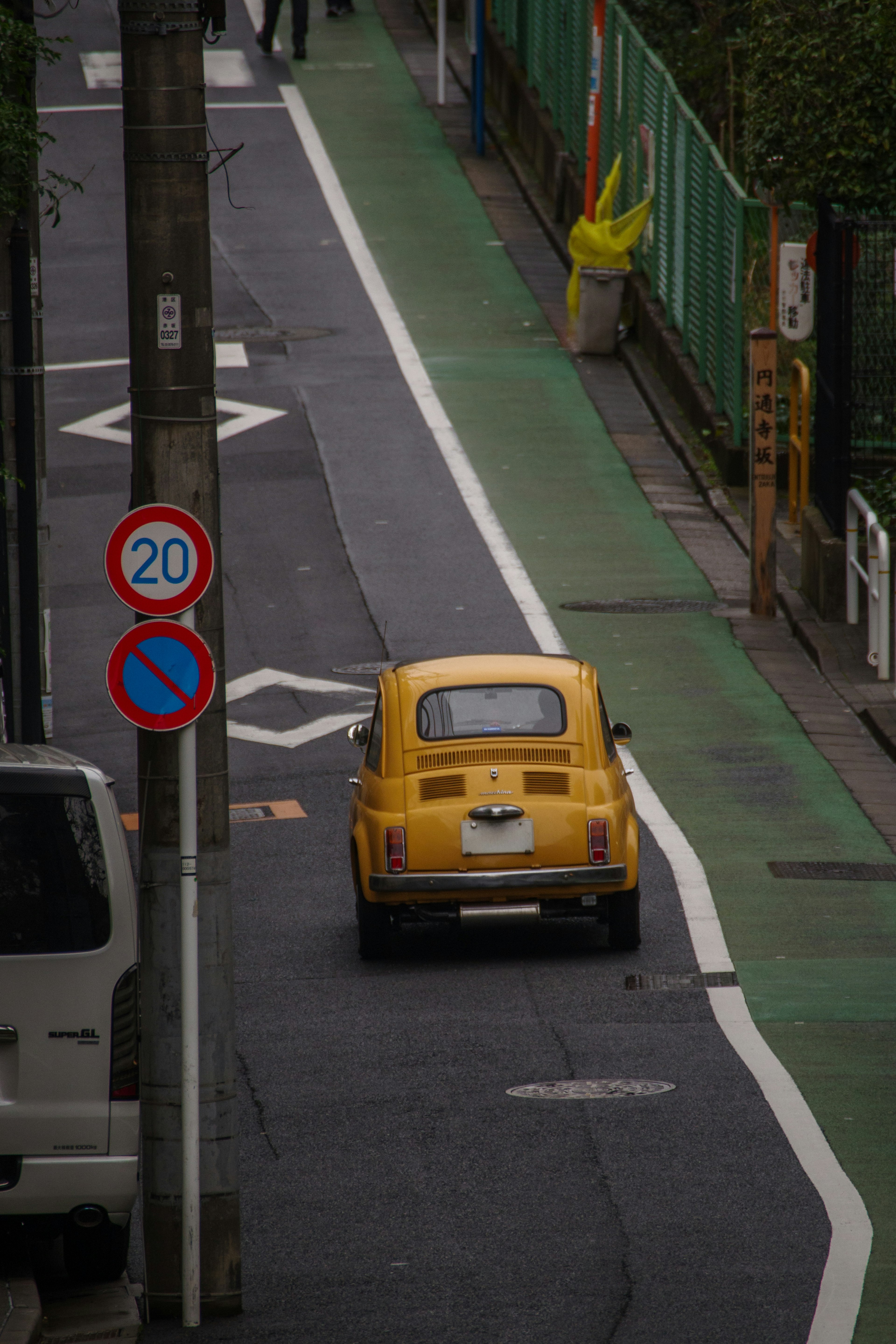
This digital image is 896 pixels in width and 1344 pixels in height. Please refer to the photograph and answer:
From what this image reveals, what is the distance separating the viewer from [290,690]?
20.5m

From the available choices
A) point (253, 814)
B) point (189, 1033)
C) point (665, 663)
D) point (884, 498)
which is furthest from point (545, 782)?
point (884, 498)

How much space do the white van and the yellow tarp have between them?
77.7 ft

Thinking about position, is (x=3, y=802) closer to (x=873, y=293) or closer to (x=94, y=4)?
(x=873, y=293)

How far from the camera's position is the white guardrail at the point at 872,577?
1967 centimetres

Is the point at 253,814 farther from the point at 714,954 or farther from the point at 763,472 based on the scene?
the point at 763,472

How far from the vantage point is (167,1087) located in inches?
329

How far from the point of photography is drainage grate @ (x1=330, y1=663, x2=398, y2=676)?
2075cm

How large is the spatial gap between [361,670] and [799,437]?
613 cm

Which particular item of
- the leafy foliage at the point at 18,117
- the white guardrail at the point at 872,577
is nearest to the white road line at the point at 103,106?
the white guardrail at the point at 872,577

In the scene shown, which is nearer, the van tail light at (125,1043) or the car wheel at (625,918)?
the van tail light at (125,1043)

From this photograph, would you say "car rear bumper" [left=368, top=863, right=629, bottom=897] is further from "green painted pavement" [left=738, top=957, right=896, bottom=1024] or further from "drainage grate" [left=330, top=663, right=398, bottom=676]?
"drainage grate" [left=330, top=663, right=398, bottom=676]

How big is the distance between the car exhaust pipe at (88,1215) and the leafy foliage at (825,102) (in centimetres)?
1716

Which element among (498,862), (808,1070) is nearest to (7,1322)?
(808,1070)

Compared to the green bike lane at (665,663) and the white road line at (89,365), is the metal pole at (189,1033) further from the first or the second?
the white road line at (89,365)
